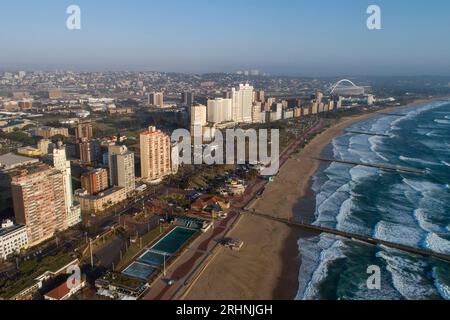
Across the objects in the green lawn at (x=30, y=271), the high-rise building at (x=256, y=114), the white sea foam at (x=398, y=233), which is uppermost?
the high-rise building at (x=256, y=114)

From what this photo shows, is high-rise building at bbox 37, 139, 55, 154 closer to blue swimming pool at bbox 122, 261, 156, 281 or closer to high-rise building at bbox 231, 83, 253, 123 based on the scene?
blue swimming pool at bbox 122, 261, 156, 281

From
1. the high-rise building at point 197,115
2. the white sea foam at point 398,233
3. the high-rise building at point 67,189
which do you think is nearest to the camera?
the white sea foam at point 398,233

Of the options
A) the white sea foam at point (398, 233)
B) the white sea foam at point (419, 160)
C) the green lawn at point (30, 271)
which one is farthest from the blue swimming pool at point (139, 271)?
the white sea foam at point (419, 160)

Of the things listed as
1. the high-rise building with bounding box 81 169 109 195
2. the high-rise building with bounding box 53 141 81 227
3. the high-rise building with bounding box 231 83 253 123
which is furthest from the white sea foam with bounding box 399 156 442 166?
the high-rise building with bounding box 53 141 81 227

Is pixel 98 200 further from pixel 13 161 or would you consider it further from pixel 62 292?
pixel 13 161

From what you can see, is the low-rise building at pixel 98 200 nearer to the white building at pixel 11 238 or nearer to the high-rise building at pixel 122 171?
the high-rise building at pixel 122 171

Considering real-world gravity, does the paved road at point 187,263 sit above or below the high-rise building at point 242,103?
below

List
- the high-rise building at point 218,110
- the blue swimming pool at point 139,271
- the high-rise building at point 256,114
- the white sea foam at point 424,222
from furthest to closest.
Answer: the high-rise building at point 256,114
the high-rise building at point 218,110
the white sea foam at point 424,222
the blue swimming pool at point 139,271
